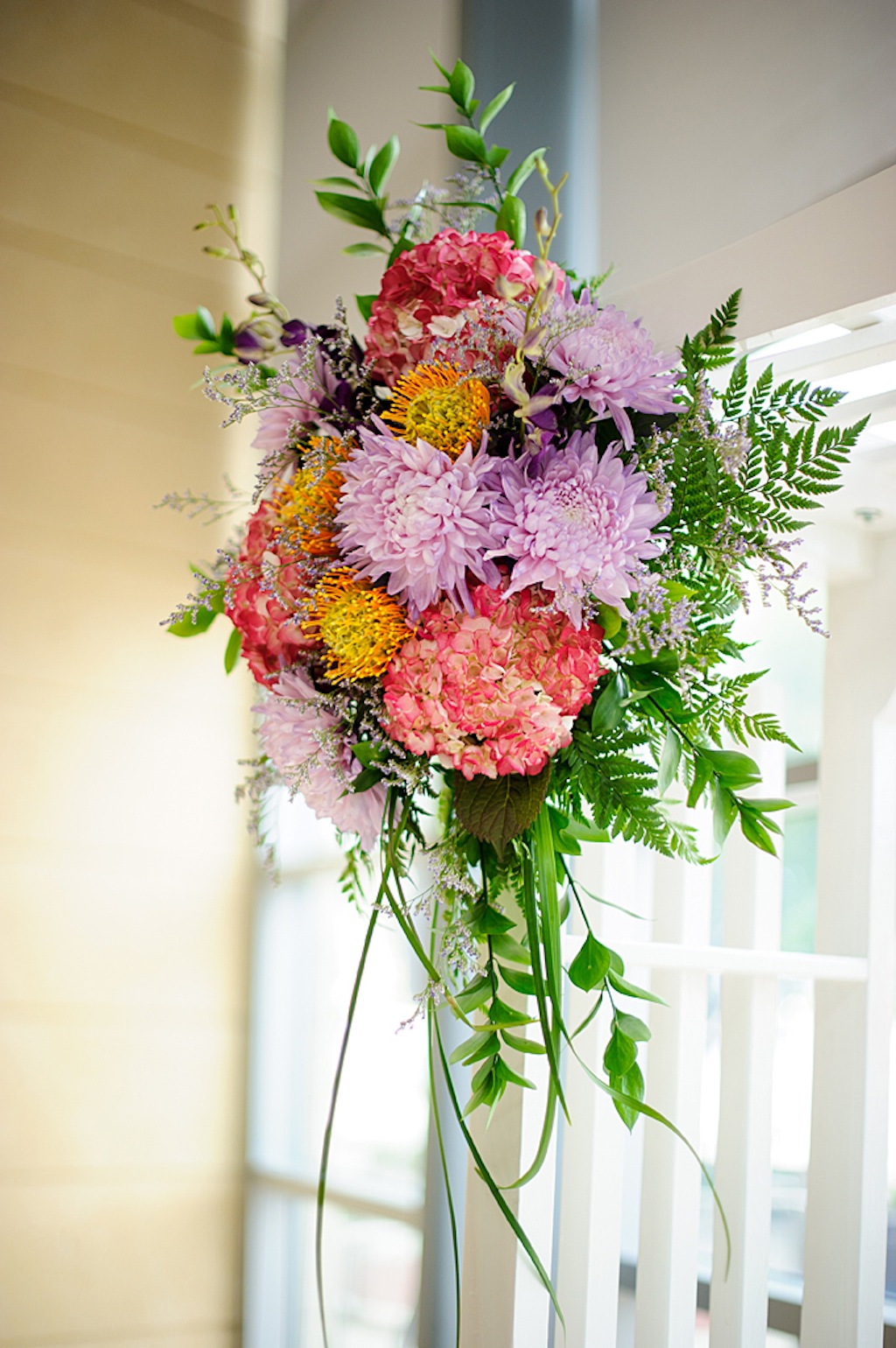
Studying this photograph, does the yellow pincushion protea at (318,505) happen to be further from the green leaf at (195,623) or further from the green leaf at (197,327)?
the green leaf at (197,327)

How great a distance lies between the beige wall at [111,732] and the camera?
1.44 m

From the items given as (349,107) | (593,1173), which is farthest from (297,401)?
(349,107)

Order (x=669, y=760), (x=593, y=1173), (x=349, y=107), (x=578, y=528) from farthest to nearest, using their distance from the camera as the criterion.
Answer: (x=349, y=107)
(x=593, y=1173)
(x=669, y=760)
(x=578, y=528)

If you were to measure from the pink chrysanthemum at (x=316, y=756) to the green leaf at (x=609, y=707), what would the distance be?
0.17 m

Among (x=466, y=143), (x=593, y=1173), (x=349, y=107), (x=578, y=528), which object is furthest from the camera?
(x=349, y=107)

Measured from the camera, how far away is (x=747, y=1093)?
1.07m

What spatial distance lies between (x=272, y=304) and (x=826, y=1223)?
Answer: 100 cm

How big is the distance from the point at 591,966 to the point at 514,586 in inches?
11.6

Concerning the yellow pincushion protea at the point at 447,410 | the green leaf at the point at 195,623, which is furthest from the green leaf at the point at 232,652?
the yellow pincushion protea at the point at 447,410

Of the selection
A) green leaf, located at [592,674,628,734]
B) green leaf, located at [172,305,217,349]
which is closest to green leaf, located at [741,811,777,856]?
green leaf, located at [592,674,628,734]

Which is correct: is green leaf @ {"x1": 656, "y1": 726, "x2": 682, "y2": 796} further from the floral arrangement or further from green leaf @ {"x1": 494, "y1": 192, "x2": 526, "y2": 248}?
green leaf @ {"x1": 494, "y1": 192, "x2": 526, "y2": 248}

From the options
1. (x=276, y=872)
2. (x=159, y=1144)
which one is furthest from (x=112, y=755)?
(x=276, y=872)

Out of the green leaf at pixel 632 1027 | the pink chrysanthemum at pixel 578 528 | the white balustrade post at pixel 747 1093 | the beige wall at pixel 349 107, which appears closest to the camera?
the pink chrysanthemum at pixel 578 528

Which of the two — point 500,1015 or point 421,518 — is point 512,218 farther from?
point 500,1015
